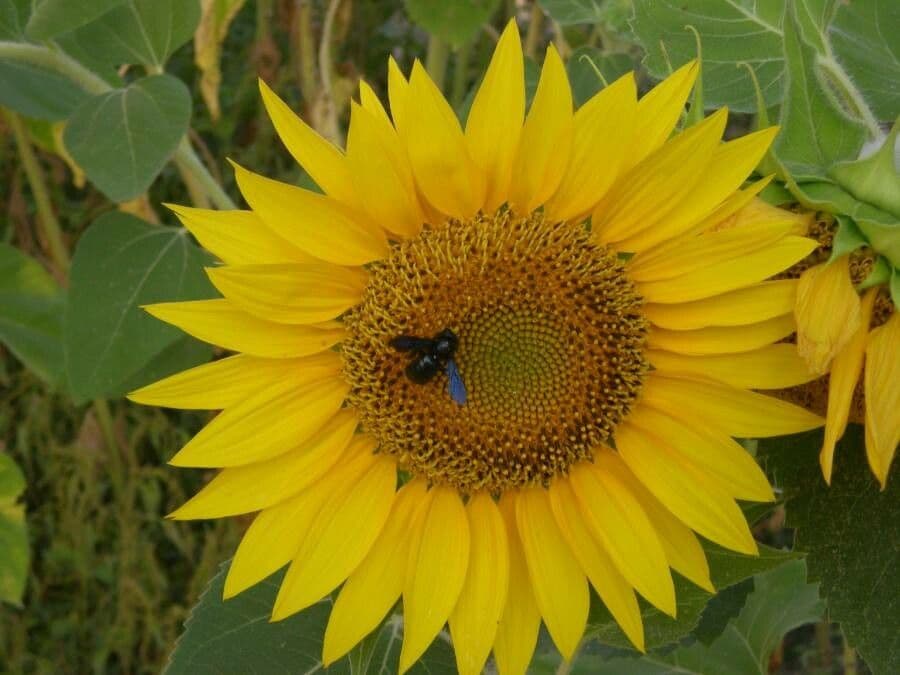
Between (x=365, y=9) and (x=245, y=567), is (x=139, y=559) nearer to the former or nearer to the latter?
(x=365, y=9)

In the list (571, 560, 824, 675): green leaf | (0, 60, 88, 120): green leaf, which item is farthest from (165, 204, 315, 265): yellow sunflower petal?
(571, 560, 824, 675): green leaf

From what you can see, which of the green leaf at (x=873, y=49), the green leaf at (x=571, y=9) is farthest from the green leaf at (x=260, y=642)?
the green leaf at (x=571, y=9)

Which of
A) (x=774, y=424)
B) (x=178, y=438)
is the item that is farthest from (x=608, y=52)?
(x=178, y=438)

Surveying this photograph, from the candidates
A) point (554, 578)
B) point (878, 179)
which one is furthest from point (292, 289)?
point (878, 179)

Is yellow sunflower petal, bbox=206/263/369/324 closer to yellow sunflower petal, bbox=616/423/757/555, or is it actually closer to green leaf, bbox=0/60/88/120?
yellow sunflower petal, bbox=616/423/757/555

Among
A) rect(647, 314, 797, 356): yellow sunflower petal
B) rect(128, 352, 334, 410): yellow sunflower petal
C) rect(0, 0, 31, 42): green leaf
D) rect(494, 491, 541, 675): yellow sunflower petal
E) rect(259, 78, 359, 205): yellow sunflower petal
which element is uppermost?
rect(0, 0, 31, 42): green leaf

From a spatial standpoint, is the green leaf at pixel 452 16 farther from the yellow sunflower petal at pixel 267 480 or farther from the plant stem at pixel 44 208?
the yellow sunflower petal at pixel 267 480

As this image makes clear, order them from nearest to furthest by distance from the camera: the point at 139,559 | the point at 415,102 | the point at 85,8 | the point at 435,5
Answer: the point at 415,102 < the point at 85,8 < the point at 435,5 < the point at 139,559
